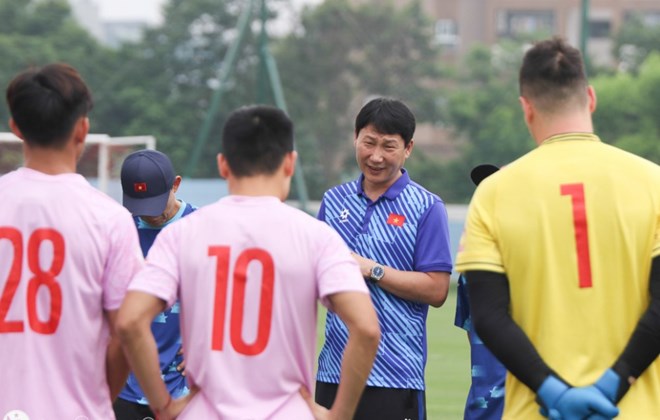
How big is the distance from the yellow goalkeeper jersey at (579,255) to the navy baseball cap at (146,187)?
2108 millimetres

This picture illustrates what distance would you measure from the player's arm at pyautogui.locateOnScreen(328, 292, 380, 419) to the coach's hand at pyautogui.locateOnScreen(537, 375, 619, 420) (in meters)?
0.56

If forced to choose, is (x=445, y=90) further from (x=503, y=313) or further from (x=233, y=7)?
(x=503, y=313)

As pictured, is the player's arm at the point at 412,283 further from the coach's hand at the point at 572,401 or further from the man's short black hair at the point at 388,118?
the coach's hand at the point at 572,401

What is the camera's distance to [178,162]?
135 ft

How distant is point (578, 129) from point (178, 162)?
3722 cm

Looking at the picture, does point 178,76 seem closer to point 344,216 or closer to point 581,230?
point 344,216

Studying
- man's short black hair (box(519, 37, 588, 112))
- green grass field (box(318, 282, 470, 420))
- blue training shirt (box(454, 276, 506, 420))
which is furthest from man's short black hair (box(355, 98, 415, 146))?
green grass field (box(318, 282, 470, 420))

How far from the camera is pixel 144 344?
4137 millimetres

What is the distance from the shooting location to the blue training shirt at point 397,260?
18.7ft

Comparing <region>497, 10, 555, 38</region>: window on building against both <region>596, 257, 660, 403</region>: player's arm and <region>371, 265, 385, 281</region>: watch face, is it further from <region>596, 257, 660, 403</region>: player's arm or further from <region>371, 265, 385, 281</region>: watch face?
<region>596, 257, 660, 403</region>: player's arm


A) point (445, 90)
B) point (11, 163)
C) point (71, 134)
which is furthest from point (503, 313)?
point (445, 90)

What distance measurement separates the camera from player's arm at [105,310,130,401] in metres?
4.28

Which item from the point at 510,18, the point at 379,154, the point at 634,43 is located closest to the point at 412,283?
the point at 379,154

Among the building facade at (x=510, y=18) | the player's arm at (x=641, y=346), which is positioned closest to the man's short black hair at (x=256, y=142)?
the player's arm at (x=641, y=346)
